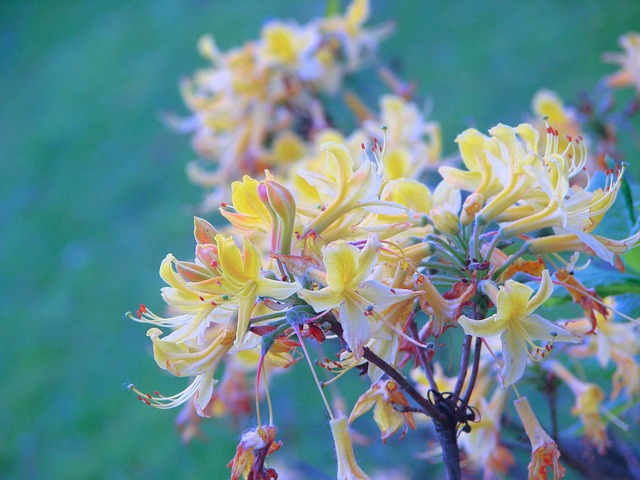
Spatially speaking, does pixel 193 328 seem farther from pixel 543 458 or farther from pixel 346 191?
pixel 543 458

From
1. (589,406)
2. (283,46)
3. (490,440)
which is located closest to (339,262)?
(490,440)

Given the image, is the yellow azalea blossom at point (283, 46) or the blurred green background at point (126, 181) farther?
the blurred green background at point (126, 181)

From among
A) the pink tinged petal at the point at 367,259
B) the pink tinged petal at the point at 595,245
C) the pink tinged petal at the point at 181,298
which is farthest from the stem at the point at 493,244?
the pink tinged petal at the point at 181,298

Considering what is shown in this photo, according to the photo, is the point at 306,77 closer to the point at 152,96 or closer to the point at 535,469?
the point at 535,469

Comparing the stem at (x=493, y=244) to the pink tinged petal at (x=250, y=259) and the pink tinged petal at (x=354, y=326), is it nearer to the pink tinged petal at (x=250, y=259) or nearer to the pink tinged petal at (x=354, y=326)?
the pink tinged petal at (x=354, y=326)

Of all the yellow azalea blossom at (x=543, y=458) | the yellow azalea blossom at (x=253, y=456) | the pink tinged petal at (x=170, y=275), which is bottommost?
the yellow azalea blossom at (x=543, y=458)

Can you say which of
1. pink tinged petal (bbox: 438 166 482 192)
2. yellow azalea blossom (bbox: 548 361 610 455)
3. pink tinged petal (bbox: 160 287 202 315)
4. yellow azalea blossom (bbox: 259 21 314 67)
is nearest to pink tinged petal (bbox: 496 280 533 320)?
pink tinged petal (bbox: 438 166 482 192)

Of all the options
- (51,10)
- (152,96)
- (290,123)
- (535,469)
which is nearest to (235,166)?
(290,123)
